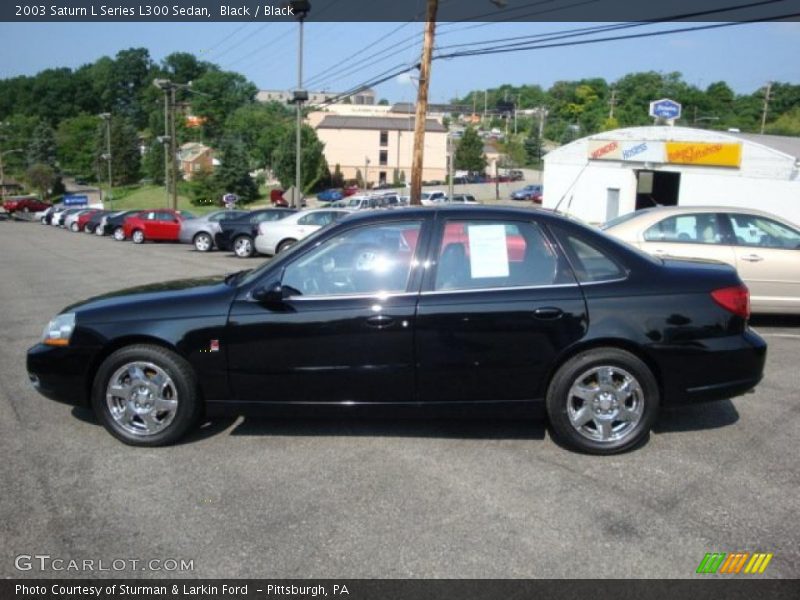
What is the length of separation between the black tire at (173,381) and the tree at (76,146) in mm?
126613

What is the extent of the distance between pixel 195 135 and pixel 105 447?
141245 mm

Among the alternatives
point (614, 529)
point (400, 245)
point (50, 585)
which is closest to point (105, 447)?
point (50, 585)

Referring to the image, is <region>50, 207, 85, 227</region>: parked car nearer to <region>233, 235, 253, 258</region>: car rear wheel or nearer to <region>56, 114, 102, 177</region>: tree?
<region>233, 235, 253, 258</region>: car rear wheel

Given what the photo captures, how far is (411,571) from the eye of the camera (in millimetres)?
3281

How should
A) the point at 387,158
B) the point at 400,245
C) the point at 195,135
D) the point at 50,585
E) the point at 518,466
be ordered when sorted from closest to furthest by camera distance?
1. the point at 50,585
2. the point at 518,466
3. the point at 400,245
4. the point at 387,158
5. the point at 195,135

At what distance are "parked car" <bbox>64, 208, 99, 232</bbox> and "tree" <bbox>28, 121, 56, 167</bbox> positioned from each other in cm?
7241

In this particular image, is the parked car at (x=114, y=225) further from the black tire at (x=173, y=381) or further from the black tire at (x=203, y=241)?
the black tire at (x=173, y=381)

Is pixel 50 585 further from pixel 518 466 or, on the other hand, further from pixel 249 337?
pixel 518 466

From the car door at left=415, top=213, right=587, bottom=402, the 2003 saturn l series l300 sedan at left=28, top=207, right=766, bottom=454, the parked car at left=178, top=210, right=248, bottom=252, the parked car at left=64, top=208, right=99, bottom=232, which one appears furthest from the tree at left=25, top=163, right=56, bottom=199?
the car door at left=415, top=213, right=587, bottom=402

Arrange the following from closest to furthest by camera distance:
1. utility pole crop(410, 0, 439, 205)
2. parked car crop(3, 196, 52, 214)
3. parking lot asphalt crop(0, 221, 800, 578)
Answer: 1. parking lot asphalt crop(0, 221, 800, 578)
2. utility pole crop(410, 0, 439, 205)
3. parked car crop(3, 196, 52, 214)

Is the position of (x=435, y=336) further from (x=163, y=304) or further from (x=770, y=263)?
(x=770, y=263)

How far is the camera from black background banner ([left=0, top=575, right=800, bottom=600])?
3.10 metres

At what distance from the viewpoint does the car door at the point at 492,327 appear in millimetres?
4578

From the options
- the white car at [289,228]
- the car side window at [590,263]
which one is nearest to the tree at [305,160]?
the white car at [289,228]
